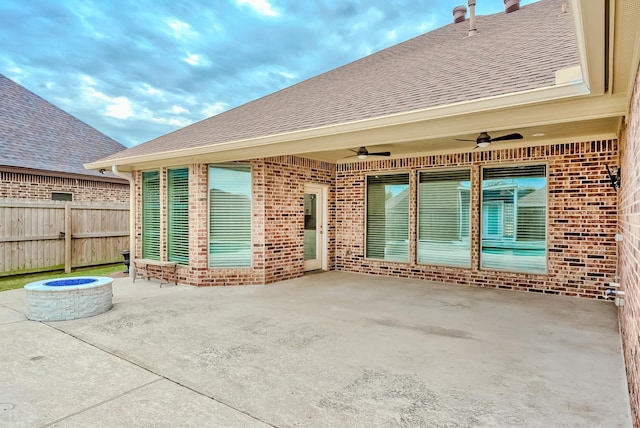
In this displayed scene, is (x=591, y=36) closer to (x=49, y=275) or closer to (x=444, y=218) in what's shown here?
(x=444, y=218)

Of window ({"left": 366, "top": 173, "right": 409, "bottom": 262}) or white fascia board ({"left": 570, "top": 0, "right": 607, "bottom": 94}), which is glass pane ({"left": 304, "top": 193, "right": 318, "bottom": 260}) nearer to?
window ({"left": 366, "top": 173, "right": 409, "bottom": 262})

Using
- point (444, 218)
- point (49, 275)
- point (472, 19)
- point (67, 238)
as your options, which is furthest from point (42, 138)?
point (472, 19)

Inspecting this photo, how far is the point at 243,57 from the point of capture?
39500 mm

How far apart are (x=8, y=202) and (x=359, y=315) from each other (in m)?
8.33

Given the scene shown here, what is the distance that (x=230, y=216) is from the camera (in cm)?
730

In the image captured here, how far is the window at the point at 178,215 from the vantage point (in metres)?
7.44

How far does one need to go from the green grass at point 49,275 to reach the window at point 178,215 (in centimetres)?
262

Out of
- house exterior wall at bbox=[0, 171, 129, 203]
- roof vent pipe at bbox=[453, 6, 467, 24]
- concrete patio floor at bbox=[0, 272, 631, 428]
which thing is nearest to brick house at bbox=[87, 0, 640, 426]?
roof vent pipe at bbox=[453, 6, 467, 24]

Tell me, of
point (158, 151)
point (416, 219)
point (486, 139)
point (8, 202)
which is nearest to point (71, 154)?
point (8, 202)

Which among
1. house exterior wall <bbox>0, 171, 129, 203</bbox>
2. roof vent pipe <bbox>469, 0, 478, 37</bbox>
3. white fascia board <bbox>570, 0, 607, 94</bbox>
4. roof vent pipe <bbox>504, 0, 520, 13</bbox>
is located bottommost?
house exterior wall <bbox>0, 171, 129, 203</bbox>

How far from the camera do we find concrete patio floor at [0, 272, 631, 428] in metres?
2.57

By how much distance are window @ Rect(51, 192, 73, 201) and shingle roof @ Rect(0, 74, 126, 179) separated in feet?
2.26

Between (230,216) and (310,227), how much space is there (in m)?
2.18

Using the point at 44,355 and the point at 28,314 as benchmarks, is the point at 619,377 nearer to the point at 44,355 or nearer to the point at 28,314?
the point at 44,355
